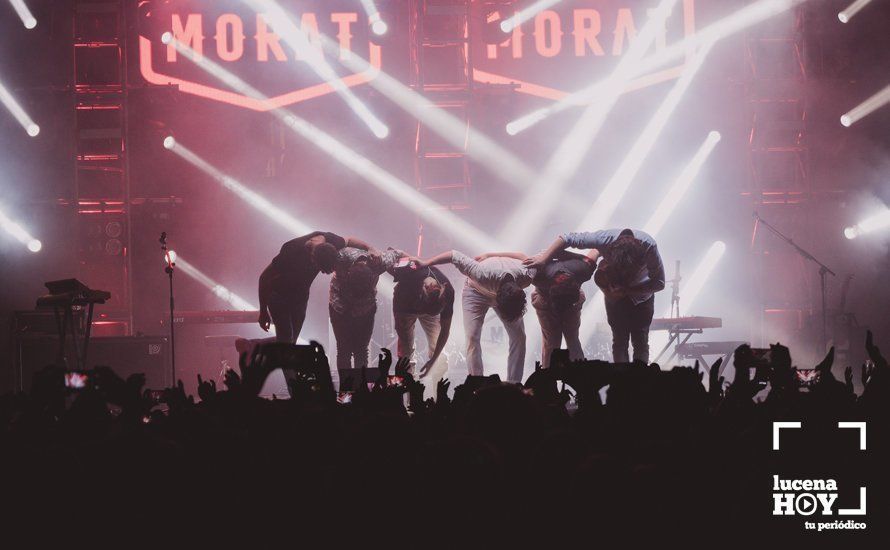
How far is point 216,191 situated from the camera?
12789 millimetres

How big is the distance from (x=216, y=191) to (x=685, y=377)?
11.3 m

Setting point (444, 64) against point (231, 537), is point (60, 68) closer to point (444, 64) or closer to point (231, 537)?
point (444, 64)

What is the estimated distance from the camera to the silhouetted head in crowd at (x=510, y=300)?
7348 mm

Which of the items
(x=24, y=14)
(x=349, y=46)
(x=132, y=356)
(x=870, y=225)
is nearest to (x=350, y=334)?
(x=132, y=356)

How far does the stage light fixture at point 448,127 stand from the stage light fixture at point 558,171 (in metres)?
0.27

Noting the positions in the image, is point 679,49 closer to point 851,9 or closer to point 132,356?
point 851,9

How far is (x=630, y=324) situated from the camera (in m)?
7.42

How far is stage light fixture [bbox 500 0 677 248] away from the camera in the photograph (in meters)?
13.2

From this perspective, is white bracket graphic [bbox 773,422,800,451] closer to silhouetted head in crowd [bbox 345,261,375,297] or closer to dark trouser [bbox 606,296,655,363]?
dark trouser [bbox 606,296,655,363]

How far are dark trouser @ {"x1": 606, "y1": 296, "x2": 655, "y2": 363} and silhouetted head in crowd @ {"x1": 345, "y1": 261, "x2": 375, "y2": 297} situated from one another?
7.53 feet

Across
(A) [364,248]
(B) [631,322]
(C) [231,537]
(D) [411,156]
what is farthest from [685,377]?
(D) [411,156]

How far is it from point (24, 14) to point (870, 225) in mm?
13526

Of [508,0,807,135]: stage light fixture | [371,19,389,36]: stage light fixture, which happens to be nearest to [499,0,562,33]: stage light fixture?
[508,0,807,135]: stage light fixture

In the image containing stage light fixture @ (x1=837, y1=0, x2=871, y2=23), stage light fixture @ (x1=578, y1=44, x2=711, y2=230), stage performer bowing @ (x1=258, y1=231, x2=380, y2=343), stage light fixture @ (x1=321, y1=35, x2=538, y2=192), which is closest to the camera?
stage performer bowing @ (x1=258, y1=231, x2=380, y2=343)
